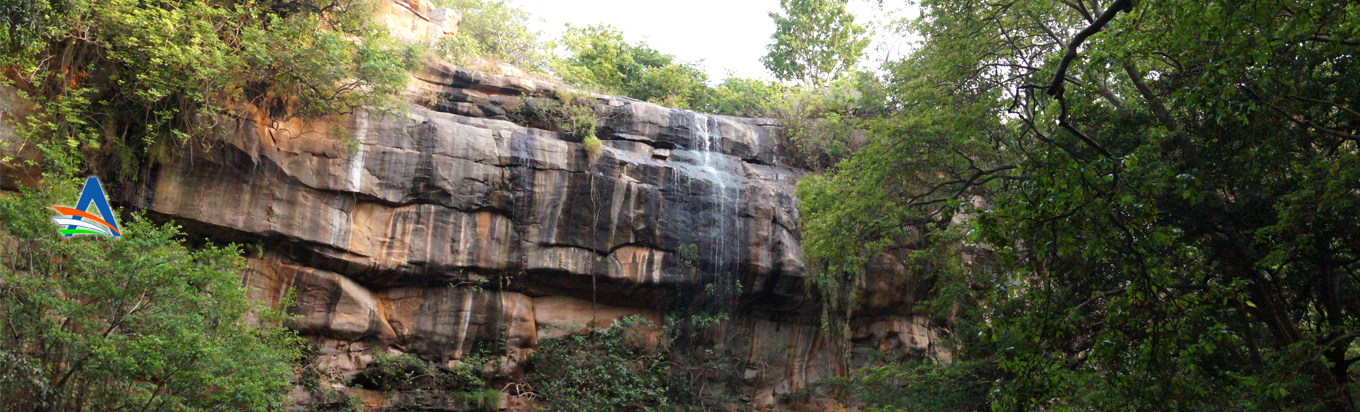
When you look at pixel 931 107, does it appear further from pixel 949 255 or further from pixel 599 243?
pixel 599 243

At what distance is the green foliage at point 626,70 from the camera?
22078 mm

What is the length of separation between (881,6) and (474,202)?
7.91 meters

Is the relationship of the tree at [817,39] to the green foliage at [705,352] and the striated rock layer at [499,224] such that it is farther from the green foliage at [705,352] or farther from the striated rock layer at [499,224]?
the green foliage at [705,352]

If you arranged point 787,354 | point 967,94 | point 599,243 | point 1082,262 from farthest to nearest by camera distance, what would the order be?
1. point 787,354
2. point 599,243
3. point 967,94
4. point 1082,262

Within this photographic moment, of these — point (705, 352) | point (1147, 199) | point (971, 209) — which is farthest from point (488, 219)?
point (1147, 199)

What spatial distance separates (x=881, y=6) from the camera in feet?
44.0

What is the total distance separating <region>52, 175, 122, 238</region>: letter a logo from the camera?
9133 millimetres

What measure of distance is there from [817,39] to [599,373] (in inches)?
679

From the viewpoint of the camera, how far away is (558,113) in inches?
667

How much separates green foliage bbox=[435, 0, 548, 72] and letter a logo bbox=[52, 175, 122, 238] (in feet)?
39.4

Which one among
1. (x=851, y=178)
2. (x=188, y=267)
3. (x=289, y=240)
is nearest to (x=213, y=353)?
(x=188, y=267)

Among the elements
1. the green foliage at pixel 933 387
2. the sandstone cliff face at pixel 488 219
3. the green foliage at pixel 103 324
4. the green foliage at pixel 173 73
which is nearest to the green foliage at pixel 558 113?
the sandstone cliff face at pixel 488 219

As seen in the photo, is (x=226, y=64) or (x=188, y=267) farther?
(x=226, y=64)

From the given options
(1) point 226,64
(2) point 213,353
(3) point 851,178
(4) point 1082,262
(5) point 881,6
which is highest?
(5) point 881,6
